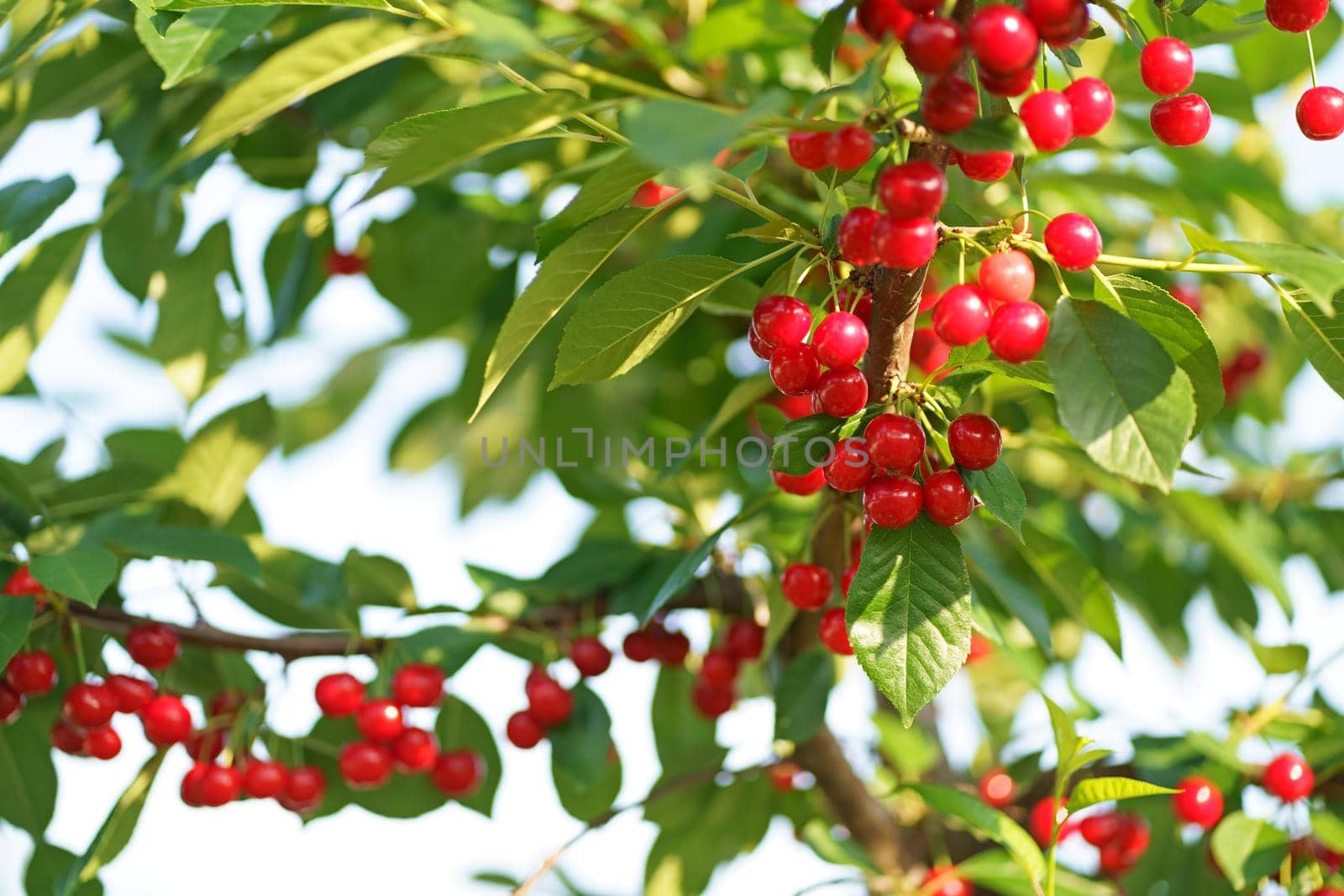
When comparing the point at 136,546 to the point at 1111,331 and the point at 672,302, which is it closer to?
the point at 672,302

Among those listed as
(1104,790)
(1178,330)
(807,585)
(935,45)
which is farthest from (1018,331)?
(1104,790)

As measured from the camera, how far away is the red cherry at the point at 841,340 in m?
1.06

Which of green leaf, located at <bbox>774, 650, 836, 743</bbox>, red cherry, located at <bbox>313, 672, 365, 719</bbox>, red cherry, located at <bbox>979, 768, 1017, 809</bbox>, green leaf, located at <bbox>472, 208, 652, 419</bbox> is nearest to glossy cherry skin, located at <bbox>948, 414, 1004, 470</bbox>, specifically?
green leaf, located at <bbox>472, 208, 652, 419</bbox>

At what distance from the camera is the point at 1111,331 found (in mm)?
979

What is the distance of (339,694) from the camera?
1801 millimetres

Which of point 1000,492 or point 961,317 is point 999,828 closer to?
point 1000,492

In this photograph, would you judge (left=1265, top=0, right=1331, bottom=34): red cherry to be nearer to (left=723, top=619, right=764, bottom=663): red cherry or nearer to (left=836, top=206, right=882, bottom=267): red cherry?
(left=836, top=206, right=882, bottom=267): red cherry

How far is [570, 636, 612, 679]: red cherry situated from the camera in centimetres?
186

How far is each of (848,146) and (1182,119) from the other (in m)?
0.35

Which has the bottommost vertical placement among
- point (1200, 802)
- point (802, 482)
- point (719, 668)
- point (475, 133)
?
point (1200, 802)

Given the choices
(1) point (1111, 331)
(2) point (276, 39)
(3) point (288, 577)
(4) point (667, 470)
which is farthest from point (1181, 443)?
(2) point (276, 39)

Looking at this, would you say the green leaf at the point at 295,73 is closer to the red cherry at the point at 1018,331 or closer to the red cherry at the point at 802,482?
the red cherry at the point at 1018,331

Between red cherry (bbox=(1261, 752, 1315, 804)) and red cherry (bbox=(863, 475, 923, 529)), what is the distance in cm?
101

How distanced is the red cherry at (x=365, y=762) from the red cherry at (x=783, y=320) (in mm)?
984
